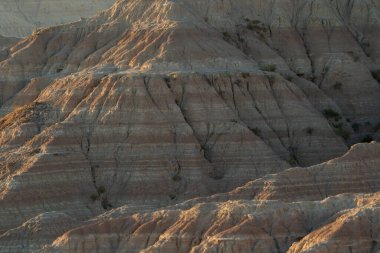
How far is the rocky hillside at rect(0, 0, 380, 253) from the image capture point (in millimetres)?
97000

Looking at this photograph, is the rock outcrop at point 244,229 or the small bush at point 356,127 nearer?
the rock outcrop at point 244,229

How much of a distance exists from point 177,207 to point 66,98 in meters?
25.1

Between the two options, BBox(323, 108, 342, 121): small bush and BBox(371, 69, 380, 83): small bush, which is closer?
BBox(323, 108, 342, 121): small bush

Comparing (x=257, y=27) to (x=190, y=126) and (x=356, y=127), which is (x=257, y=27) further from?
(x=190, y=126)

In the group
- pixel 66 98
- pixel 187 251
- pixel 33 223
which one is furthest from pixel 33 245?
pixel 66 98

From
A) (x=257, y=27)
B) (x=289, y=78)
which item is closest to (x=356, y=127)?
(x=289, y=78)

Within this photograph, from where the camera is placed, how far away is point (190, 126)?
400ft

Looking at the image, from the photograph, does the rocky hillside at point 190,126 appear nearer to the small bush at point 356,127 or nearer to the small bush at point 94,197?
the small bush at point 356,127

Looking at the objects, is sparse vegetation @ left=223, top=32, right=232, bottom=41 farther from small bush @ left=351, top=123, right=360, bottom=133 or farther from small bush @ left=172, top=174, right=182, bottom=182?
small bush @ left=172, top=174, right=182, bottom=182

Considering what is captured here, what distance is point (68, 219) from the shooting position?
106m

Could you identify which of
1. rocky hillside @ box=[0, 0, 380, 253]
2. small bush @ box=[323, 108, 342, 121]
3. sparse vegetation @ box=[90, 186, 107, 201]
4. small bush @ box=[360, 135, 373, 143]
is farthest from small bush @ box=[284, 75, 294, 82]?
sparse vegetation @ box=[90, 186, 107, 201]

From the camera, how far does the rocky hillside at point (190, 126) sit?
97.0 metres

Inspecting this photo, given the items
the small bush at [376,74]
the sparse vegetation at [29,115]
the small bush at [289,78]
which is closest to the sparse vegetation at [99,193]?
the sparse vegetation at [29,115]

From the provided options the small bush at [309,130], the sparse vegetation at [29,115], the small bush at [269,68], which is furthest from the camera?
the small bush at [269,68]
